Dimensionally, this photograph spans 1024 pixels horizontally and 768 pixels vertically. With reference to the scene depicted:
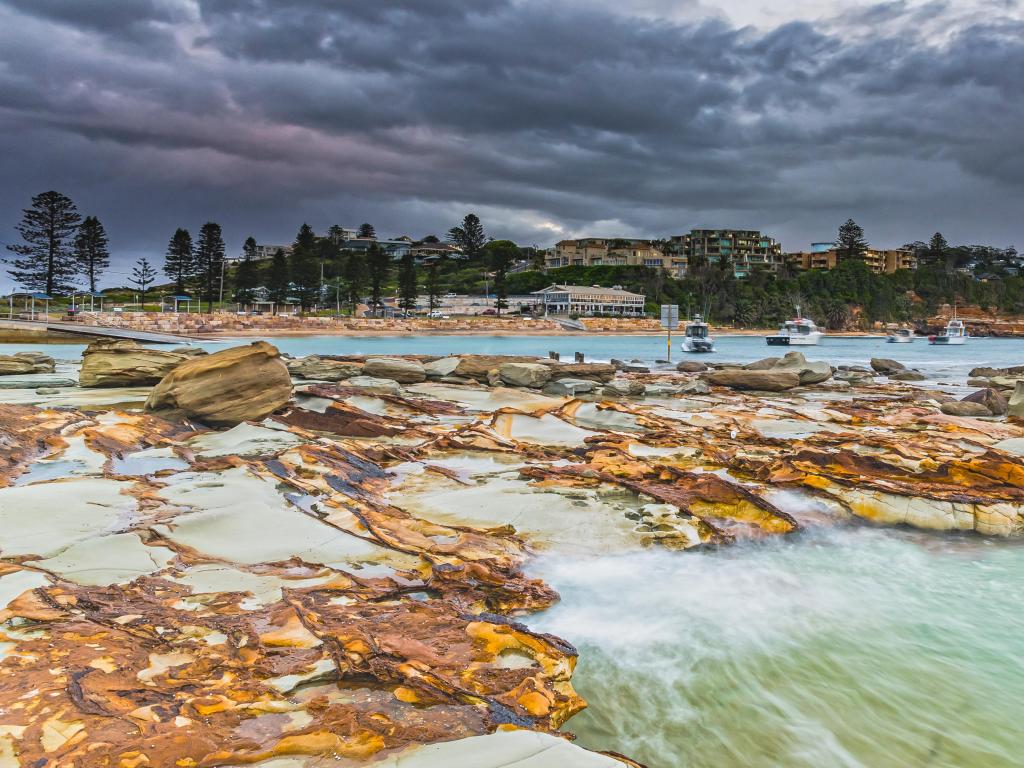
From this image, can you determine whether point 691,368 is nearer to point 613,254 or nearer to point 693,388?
point 693,388

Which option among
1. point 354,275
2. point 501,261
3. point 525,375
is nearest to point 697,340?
point 525,375

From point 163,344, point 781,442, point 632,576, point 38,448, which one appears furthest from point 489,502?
point 163,344

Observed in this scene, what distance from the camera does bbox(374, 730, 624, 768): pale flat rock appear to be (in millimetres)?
2979

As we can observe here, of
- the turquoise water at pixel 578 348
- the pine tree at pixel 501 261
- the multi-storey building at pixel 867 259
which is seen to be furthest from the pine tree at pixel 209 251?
the multi-storey building at pixel 867 259

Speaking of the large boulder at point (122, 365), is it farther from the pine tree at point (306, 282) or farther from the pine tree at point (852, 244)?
the pine tree at point (852, 244)

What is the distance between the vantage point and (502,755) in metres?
→ 3.05

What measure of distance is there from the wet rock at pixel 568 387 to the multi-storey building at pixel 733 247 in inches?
5883

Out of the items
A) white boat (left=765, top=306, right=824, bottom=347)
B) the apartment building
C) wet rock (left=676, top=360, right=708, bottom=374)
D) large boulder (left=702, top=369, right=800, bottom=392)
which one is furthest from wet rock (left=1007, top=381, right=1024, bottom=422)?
the apartment building

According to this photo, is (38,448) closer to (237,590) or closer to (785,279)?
(237,590)

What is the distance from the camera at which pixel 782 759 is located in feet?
12.5

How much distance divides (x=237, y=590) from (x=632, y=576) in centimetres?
352

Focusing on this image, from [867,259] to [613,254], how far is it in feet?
228

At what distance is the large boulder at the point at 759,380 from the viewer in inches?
920

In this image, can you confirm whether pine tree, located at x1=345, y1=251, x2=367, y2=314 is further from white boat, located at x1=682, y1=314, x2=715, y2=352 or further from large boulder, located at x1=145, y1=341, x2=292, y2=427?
large boulder, located at x1=145, y1=341, x2=292, y2=427
